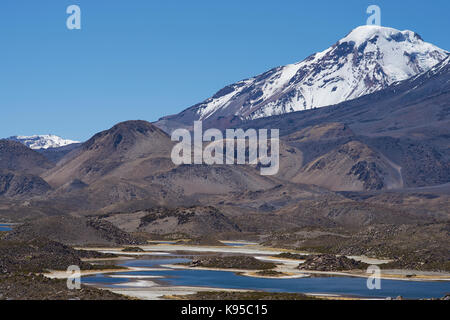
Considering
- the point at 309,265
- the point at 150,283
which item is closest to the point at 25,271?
the point at 150,283

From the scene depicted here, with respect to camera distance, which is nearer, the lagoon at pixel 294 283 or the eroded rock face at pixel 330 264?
the lagoon at pixel 294 283

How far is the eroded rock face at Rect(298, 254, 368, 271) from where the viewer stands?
121m

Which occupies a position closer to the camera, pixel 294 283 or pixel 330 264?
pixel 294 283

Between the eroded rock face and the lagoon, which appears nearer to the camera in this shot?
the lagoon

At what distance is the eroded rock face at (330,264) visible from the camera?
12131 centimetres

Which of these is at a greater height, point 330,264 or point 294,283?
point 330,264

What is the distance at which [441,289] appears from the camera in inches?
3797

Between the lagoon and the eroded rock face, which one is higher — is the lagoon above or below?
below

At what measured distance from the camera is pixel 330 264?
4798 inches

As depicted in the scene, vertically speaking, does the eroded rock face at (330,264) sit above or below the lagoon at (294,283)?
above
